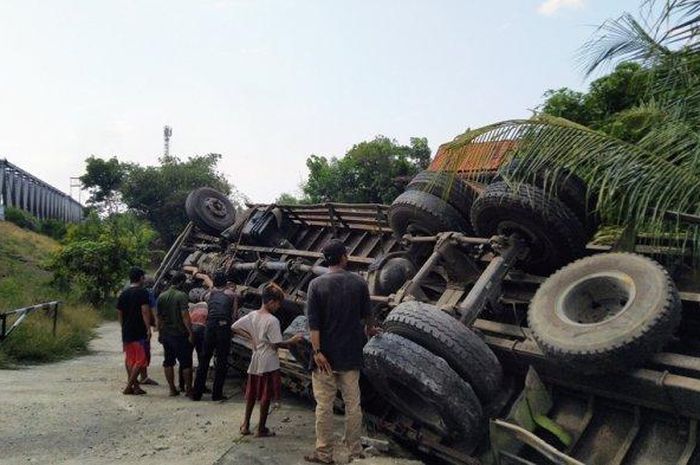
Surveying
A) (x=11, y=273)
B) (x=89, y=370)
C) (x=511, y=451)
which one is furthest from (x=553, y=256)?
(x=11, y=273)

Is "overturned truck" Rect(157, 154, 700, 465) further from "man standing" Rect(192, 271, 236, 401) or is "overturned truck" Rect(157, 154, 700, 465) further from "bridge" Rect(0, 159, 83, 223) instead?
"bridge" Rect(0, 159, 83, 223)

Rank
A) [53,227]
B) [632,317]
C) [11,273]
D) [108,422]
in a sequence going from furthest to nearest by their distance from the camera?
[53,227]
[11,273]
[108,422]
[632,317]

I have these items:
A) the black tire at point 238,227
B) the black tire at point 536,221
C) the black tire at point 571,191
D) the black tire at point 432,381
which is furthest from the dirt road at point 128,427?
the black tire at point 238,227

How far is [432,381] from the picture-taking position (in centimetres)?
391

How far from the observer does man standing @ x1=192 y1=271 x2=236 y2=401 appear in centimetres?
639

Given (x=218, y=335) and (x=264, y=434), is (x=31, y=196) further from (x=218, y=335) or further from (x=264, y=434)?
(x=264, y=434)

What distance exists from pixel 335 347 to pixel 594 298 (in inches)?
68.7

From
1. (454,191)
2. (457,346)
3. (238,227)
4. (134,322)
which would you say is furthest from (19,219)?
(457,346)

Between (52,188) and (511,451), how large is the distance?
5034cm

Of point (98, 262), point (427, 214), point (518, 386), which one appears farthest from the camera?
point (98, 262)

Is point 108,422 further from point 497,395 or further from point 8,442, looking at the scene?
point 497,395

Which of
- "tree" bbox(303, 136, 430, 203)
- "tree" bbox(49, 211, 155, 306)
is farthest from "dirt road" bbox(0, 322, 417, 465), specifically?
"tree" bbox(303, 136, 430, 203)

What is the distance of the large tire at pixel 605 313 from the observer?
3.61 meters

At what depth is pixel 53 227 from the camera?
114 feet
